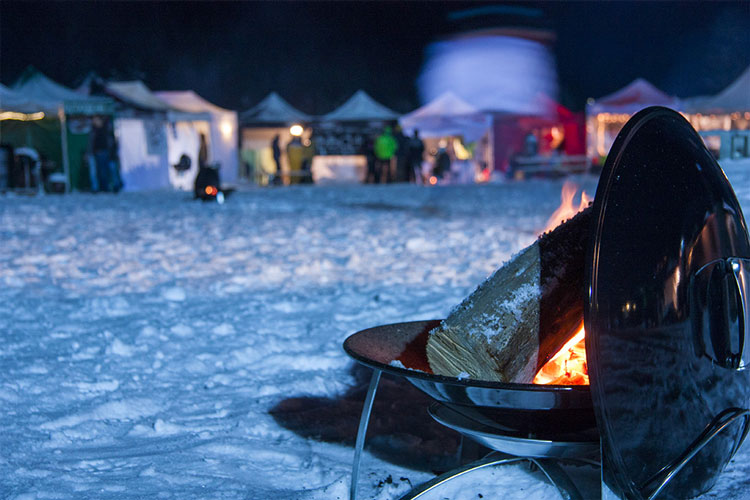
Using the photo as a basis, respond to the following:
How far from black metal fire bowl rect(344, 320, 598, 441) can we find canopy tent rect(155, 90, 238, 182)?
20.9 metres

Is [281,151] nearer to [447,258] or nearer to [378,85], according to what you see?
[447,258]

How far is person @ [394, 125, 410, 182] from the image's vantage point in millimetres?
22125

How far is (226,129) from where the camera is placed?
24203 millimetres

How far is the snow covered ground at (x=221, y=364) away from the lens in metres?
2.35

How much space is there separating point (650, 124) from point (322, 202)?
42.1 ft

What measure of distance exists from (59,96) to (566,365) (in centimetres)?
1794

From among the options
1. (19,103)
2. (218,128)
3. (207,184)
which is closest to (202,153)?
(218,128)

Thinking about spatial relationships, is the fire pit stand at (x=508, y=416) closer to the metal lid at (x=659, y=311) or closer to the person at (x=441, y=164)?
the metal lid at (x=659, y=311)

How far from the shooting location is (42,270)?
6.38 meters

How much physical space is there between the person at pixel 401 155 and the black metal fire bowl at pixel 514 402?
20201 mm

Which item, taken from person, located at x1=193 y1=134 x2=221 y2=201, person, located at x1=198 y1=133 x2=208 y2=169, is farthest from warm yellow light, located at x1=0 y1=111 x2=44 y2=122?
person, located at x1=193 y1=134 x2=221 y2=201

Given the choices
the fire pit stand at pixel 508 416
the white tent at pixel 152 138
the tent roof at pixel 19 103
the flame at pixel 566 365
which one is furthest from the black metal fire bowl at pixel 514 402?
the white tent at pixel 152 138

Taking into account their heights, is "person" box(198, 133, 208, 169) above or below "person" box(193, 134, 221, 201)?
above

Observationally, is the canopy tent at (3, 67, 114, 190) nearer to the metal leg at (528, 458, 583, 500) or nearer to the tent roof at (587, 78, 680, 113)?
the tent roof at (587, 78, 680, 113)
